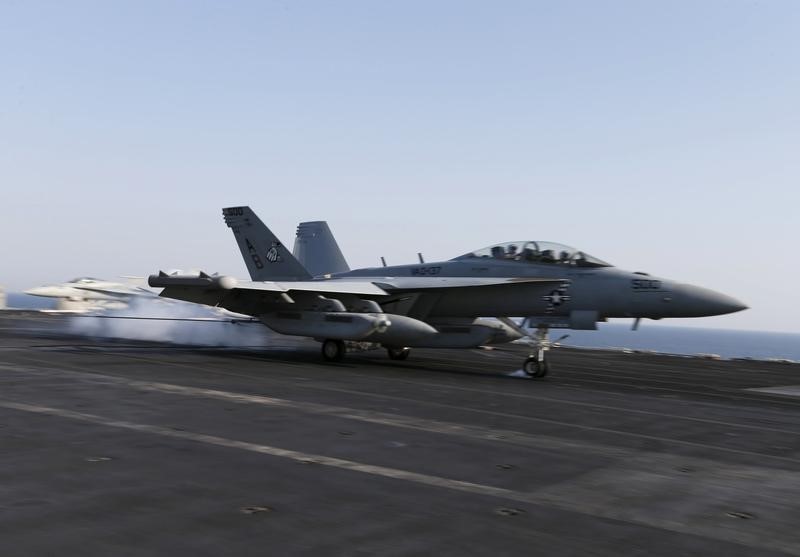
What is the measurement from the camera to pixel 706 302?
15.3 metres

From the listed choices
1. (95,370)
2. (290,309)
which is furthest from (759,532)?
(290,309)

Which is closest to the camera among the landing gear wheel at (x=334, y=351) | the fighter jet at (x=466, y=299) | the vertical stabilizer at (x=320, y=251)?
the fighter jet at (x=466, y=299)

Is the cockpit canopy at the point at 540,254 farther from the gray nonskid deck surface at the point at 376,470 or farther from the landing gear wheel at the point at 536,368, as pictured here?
the gray nonskid deck surface at the point at 376,470

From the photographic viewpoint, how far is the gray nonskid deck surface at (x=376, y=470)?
4.20m

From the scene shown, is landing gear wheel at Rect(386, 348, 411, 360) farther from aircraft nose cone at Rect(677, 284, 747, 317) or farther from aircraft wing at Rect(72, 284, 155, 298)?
aircraft wing at Rect(72, 284, 155, 298)

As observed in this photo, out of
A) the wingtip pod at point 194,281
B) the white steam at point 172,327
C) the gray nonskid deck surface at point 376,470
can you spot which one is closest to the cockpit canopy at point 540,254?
the gray nonskid deck surface at point 376,470

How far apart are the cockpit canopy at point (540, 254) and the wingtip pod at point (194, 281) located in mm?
6715

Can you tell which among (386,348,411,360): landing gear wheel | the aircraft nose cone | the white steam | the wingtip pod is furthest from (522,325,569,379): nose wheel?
the white steam

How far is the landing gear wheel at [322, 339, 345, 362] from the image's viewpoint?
19156mm

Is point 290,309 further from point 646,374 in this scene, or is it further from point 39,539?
point 39,539

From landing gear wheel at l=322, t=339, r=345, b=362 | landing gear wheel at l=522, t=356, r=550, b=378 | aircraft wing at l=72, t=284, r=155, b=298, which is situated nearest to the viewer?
landing gear wheel at l=522, t=356, r=550, b=378

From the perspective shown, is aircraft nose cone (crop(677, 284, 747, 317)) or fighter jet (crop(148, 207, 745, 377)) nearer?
aircraft nose cone (crop(677, 284, 747, 317))

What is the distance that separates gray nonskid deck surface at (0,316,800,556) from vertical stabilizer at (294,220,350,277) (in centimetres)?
1465

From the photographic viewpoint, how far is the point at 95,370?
13633mm
